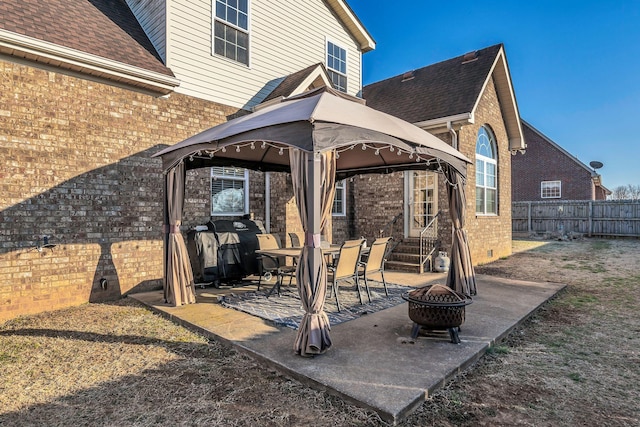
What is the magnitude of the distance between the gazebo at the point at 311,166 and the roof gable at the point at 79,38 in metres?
1.98

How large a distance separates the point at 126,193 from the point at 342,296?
4.35 metres

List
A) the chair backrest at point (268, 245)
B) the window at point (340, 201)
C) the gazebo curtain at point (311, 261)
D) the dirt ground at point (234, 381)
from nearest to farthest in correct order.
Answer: the dirt ground at point (234, 381), the gazebo curtain at point (311, 261), the chair backrest at point (268, 245), the window at point (340, 201)

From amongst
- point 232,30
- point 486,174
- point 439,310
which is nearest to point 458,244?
point 439,310

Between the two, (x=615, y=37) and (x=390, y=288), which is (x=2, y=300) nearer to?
(x=390, y=288)

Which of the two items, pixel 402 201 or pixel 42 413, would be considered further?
pixel 402 201

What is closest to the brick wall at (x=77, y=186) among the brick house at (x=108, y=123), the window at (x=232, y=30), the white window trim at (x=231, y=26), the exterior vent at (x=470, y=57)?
the brick house at (x=108, y=123)

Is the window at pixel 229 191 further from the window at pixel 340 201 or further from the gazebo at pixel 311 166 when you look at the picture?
the window at pixel 340 201

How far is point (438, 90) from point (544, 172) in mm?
18808

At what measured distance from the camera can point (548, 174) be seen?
83.8ft

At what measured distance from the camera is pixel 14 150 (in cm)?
567

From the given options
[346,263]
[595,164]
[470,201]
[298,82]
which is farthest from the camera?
[595,164]

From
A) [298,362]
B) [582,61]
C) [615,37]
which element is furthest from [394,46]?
[298,362]

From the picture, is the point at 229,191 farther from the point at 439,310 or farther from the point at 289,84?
the point at 439,310

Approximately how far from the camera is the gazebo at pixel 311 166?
407cm
